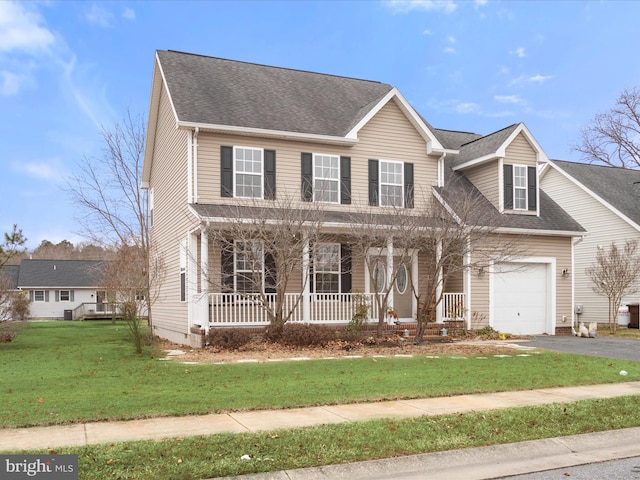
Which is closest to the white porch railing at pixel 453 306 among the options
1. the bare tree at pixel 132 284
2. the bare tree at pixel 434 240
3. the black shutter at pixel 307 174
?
the bare tree at pixel 434 240

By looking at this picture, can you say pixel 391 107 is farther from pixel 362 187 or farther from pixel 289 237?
pixel 289 237

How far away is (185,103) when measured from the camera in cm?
1727

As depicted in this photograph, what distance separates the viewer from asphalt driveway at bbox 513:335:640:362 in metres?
14.6

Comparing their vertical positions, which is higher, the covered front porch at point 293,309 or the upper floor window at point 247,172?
the upper floor window at point 247,172

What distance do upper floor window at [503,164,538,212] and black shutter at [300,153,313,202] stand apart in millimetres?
6864

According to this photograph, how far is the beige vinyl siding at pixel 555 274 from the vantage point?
19.0 metres

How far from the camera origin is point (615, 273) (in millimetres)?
21938

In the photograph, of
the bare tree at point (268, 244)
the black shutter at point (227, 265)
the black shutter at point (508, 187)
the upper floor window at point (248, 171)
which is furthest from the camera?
the black shutter at point (508, 187)

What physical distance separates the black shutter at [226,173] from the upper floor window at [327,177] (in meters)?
2.23

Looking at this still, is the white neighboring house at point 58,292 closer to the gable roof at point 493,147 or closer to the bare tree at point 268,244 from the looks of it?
the bare tree at point 268,244

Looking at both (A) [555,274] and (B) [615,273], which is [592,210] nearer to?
(B) [615,273]

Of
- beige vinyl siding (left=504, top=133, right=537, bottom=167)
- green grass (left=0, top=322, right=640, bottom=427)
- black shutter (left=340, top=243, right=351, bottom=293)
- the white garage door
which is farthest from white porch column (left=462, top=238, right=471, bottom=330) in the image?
green grass (left=0, top=322, right=640, bottom=427)

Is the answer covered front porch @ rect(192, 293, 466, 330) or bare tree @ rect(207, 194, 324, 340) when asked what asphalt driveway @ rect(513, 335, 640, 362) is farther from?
bare tree @ rect(207, 194, 324, 340)

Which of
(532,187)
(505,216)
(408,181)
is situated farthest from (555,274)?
(408,181)
